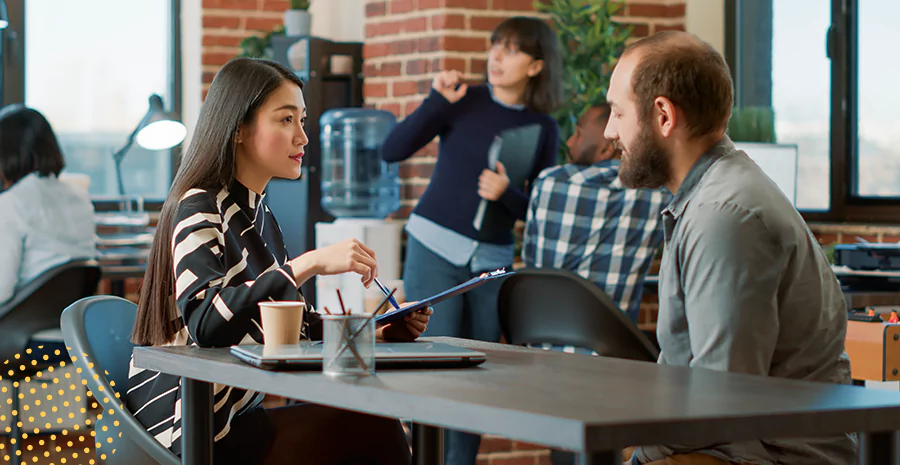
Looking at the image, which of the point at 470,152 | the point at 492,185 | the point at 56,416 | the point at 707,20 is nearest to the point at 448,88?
the point at 470,152

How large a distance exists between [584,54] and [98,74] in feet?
8.88

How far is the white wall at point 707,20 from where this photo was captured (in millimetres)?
4555

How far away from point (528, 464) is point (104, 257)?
6.96 ft

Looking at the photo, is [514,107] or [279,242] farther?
[514,107]

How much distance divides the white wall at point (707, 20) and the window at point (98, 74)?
2.67m

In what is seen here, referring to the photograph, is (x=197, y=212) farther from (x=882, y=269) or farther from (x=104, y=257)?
(x=104, y=257)

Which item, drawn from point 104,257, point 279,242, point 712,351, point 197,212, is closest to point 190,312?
point 197,212

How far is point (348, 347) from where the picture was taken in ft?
4.48

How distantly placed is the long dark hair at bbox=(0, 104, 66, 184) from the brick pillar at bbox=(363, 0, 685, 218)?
4.36 feet

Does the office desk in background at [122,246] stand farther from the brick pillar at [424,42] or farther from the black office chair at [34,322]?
the brick pillar at [424,42]

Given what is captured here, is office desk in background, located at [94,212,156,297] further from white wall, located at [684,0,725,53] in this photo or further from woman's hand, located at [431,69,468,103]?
white wall, located at [684,0,725,53]

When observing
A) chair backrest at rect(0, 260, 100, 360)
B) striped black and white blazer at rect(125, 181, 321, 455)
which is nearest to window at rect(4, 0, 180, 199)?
chair backrest at rect(0, 260, 100, 360)

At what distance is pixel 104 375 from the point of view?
6.16 feet

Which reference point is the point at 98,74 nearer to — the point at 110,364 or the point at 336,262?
the point at 110,364
